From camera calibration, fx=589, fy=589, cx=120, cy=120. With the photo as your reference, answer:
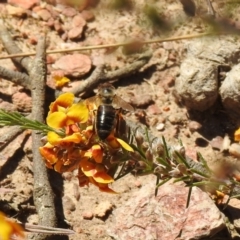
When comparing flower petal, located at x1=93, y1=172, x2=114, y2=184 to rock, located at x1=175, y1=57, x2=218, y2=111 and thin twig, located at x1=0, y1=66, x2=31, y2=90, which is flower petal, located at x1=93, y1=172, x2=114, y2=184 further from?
thin twig, located at x1=0, y1=66, x2=31, y2=90

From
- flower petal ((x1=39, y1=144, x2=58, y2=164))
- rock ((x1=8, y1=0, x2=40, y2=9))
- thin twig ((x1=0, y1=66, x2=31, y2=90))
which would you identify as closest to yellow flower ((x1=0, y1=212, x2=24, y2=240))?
flower petal ((x1=39, y1=144, x2=58, y2=164))

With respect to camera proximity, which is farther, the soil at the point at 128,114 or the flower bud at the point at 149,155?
the soil at the point at 128,114

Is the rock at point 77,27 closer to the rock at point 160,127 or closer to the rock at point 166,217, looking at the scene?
the rock at point 160,127

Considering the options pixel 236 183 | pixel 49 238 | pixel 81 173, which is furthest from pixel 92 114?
pixel 49 238

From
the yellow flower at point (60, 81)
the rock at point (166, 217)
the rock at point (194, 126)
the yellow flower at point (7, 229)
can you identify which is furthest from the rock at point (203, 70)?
the yellow flower at point (7, 229)

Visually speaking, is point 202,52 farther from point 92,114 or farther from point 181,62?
point 92,114
